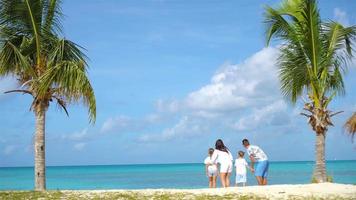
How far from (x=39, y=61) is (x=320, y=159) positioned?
10.8 m

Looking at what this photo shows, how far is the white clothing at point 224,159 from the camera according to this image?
19.4 metres

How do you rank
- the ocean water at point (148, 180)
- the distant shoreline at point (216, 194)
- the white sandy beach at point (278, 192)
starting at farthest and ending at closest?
the ocean water at point (148, 180), the white sandy beach at point (278, 192), the distant shoreline at point (216, 194)

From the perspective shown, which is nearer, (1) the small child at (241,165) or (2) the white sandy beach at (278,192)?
(2) the white sandy beach at (278,192)

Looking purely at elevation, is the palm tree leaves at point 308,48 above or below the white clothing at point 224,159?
above

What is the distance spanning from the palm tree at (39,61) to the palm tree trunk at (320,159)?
8456mm

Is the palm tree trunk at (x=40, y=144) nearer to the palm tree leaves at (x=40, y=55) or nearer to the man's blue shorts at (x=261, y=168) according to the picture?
the palm tree leaves at (x=40, y=55)

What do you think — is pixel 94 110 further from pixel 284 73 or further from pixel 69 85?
pixel 284 73

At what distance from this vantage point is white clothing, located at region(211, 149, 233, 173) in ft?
63.6

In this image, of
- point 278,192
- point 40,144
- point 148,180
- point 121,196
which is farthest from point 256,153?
point 148,180

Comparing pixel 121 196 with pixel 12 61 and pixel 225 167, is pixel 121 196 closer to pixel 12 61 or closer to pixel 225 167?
pixel 225 167

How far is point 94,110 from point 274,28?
813cm

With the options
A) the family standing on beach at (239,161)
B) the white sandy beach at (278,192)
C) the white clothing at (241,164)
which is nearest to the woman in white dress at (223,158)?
the family standing on beach at (239,161)

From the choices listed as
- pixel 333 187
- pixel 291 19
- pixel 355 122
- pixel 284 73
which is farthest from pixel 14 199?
pixel 355 122

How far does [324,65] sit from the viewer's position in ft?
71.4
